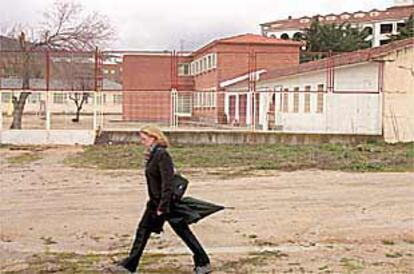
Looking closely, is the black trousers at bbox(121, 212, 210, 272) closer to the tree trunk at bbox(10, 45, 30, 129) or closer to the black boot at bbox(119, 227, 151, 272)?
the black boot at bbox(119, 227, 151, 272)

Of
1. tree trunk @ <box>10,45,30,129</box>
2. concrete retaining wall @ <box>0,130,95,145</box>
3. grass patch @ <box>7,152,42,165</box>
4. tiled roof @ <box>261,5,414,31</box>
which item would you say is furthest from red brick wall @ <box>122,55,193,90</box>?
tiled roof @ <box>261,5,414,31</box>

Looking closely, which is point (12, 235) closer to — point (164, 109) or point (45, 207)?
point (45, 207)

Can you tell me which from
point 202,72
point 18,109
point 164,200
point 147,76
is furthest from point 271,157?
point 147,76

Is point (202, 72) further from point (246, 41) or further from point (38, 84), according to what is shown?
point (38, 84)

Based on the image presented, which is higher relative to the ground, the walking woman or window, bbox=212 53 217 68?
window, bbox=212 53 217 68

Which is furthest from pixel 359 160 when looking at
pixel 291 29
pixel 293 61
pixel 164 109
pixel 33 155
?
pixel 291 29

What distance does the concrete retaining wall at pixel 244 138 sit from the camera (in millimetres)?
29719

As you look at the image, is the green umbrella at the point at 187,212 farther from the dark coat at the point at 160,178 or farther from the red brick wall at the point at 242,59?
the red brick wall at the point at 242,59

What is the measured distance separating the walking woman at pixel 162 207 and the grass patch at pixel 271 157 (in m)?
13.4

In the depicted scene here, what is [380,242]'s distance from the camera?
10.1 meters

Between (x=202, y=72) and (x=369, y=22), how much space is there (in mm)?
51959

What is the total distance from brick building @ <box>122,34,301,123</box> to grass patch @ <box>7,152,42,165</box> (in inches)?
532

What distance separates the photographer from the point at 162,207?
24.9ft

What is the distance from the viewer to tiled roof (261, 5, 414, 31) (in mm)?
95875
